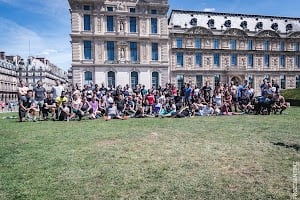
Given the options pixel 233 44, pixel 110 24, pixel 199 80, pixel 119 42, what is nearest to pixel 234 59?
pixel 233 44

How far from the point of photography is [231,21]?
176 ft

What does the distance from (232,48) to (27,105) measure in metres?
45.8

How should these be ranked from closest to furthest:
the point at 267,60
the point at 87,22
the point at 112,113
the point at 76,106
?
the point at 76,106 → the point at 112,113 → the point at 87,22 → the point at 267,60

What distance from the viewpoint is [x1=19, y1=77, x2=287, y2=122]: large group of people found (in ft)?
45.8

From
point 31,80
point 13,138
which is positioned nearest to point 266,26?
point 13,138

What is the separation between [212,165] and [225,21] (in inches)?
2069

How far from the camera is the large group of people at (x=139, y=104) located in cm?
1397

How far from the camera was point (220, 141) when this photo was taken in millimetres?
7703

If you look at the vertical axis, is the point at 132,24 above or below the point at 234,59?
above

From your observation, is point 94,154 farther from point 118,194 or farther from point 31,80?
point 31,80

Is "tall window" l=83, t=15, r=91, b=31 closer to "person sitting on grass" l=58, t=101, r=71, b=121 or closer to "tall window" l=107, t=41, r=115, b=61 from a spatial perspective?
"tall window" l=107, t=41, r=115, b=61

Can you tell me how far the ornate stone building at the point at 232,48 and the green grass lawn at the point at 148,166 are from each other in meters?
42.6

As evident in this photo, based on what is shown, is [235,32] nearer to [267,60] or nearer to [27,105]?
[267,60]

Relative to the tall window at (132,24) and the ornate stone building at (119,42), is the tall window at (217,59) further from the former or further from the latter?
the tall window at (132,24)
